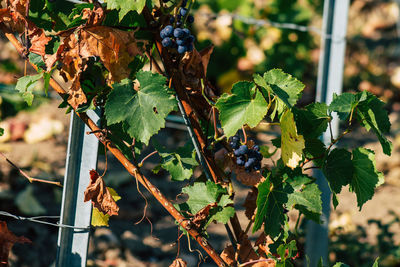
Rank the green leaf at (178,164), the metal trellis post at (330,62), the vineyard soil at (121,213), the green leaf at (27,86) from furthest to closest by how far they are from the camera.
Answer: the vineyard soil at (121,213) < the metal trellis post at (330,62) < the green leaf at (178,164) < the green leaf at (27,86)

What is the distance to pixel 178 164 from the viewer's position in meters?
1.37

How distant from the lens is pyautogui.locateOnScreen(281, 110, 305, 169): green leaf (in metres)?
1.14

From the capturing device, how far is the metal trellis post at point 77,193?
1387 mm

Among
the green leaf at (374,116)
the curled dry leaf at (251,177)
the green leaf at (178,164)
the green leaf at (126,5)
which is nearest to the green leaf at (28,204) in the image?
the green leaf at (178,164)

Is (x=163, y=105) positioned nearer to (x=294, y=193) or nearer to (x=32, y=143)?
(x=294, y=193)

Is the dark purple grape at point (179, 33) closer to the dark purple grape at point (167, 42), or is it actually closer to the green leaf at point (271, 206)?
the dark purple grape at point (167, 42)

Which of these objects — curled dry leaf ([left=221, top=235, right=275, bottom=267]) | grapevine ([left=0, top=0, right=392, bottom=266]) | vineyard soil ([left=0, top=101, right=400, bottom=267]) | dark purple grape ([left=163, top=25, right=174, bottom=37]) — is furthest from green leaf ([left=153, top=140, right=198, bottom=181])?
vineyard soil ([left=0, top=101, right=400, bottom=267])

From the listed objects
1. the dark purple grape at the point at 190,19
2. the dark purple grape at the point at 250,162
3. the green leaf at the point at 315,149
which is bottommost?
the dark purple grape at the point at 250,162

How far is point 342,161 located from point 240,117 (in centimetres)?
29

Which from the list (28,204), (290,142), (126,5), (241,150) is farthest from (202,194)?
(28,204)

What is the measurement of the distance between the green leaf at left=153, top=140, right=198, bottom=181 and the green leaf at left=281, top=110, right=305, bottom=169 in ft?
0.85

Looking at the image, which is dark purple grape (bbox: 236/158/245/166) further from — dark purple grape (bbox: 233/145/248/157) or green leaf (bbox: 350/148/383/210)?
green leaf (bbox: 350/148/383/210)

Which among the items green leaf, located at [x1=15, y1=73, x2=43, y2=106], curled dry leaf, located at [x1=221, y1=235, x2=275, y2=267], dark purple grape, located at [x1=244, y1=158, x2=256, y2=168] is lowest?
curled dry leaf, located at [x1=221, y1=235, x2=275, y2=267]

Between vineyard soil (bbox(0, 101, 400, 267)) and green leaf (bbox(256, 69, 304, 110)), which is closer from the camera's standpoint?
green leaf (bbox(256, 69, 304, 110))
